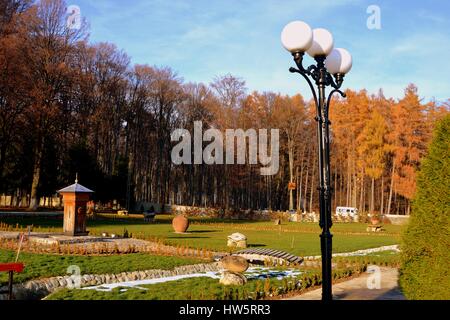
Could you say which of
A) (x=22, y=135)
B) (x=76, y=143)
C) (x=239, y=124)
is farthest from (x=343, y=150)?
(x=22, y=135)

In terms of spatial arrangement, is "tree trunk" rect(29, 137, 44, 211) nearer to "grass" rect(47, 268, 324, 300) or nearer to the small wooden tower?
the small wooden tower

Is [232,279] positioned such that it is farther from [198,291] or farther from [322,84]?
[322,84]

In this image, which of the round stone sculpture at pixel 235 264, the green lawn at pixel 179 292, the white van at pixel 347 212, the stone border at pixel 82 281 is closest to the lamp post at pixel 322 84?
the green lawn at pixel 179 292

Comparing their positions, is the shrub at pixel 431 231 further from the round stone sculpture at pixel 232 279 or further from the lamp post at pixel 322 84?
the round stone sculpture at pixel 232 279

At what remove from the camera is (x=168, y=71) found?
54.4m

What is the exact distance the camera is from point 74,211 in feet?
69.9

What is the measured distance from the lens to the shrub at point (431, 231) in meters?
5.84

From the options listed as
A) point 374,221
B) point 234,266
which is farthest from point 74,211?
point 374,221

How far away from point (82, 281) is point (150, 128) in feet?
146

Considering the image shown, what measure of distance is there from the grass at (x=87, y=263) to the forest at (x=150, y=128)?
22.2m

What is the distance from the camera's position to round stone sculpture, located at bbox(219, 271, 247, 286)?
10.8m

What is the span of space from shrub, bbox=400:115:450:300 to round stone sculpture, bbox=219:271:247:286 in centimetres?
512
